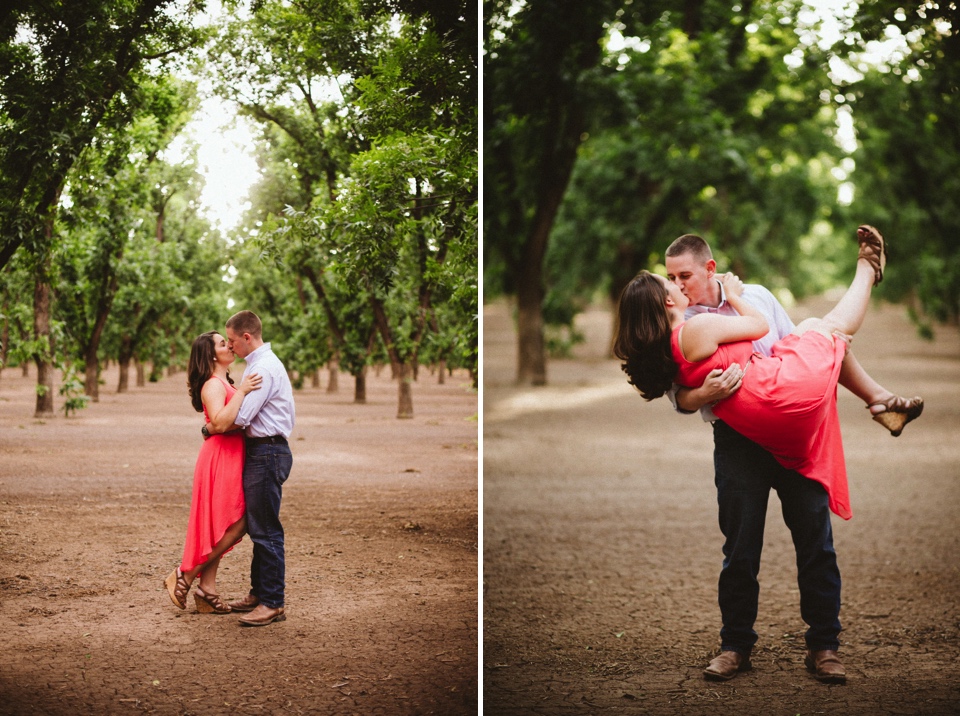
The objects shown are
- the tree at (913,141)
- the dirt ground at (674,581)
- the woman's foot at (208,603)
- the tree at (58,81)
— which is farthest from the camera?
the tree at (913,141)

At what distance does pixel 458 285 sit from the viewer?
4.02 m

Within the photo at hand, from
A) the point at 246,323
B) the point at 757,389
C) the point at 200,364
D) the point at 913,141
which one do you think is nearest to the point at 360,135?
the point at 246,323

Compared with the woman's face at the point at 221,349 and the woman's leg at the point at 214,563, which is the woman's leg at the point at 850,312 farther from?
the woman's leg at the point at 214,563

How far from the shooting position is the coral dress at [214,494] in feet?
11.8

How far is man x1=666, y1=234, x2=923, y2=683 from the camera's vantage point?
3732 millimetres

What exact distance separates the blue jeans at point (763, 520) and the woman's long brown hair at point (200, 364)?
6.60ft

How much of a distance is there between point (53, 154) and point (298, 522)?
1677mm

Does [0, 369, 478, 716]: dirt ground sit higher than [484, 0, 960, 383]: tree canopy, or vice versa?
[484, 0, 960, 383]: tree canopy

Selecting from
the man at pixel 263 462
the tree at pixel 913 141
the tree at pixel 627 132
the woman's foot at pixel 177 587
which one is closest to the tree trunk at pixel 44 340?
the man at pixel 263 462

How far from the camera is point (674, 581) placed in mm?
6312

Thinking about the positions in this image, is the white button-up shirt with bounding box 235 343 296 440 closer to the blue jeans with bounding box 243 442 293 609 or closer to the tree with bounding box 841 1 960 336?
the blue jeans with bounding box 243 442 293 609

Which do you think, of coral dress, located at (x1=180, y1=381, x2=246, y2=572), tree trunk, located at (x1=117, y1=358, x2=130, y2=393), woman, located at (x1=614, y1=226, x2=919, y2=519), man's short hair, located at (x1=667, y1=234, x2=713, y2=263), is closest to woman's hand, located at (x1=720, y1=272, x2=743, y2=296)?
woman, located at (x1=614, y1=226, x2=919, y2=519)

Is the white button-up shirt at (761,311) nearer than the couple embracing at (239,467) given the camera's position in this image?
No

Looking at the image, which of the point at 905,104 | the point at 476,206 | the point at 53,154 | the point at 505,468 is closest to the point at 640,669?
the point at 476,206
